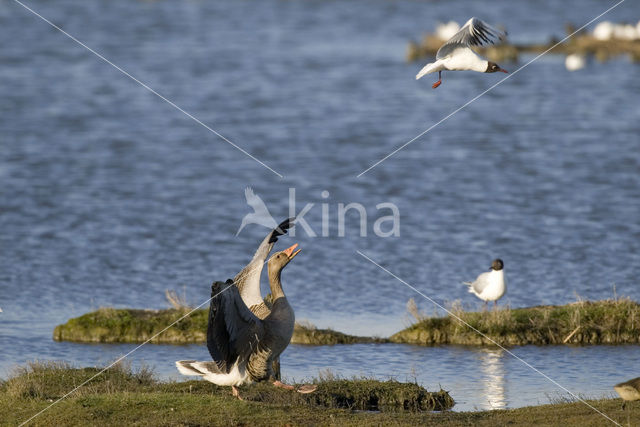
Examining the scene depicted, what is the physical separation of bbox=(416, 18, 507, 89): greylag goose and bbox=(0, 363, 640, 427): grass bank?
4039mm

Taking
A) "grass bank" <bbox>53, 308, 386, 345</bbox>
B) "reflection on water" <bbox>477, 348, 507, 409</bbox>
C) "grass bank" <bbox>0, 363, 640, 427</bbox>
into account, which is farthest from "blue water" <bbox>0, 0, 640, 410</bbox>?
"grass bank" <bbox>0, 363, 640, 427</bbox>

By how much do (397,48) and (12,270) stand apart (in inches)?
1439

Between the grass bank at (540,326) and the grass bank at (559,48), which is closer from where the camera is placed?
the grass bank at (540,326)

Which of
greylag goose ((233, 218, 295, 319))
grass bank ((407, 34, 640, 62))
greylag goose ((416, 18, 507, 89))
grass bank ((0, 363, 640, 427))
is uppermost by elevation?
grass bank ((407, 34, 640, 62))

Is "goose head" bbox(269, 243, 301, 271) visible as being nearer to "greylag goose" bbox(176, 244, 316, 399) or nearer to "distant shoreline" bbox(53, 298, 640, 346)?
"greylag goose" bbox(176, 244, 316, 399)

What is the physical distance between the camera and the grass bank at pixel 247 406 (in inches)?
504

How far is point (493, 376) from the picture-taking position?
54.4 feet

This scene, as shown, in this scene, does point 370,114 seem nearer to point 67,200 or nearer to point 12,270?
point 67,200

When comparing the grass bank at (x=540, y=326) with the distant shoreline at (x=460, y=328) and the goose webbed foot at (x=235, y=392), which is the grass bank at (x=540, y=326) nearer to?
the distant shoreline at (x=460, y=328)

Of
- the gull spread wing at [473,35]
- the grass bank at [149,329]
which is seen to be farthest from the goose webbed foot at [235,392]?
the grass bank at [149,329]

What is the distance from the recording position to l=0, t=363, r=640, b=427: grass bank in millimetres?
12797

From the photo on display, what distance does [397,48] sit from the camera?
58938mm

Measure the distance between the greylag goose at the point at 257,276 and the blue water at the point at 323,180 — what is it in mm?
3136

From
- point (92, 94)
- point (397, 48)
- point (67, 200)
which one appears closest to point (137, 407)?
point (67, 200)
